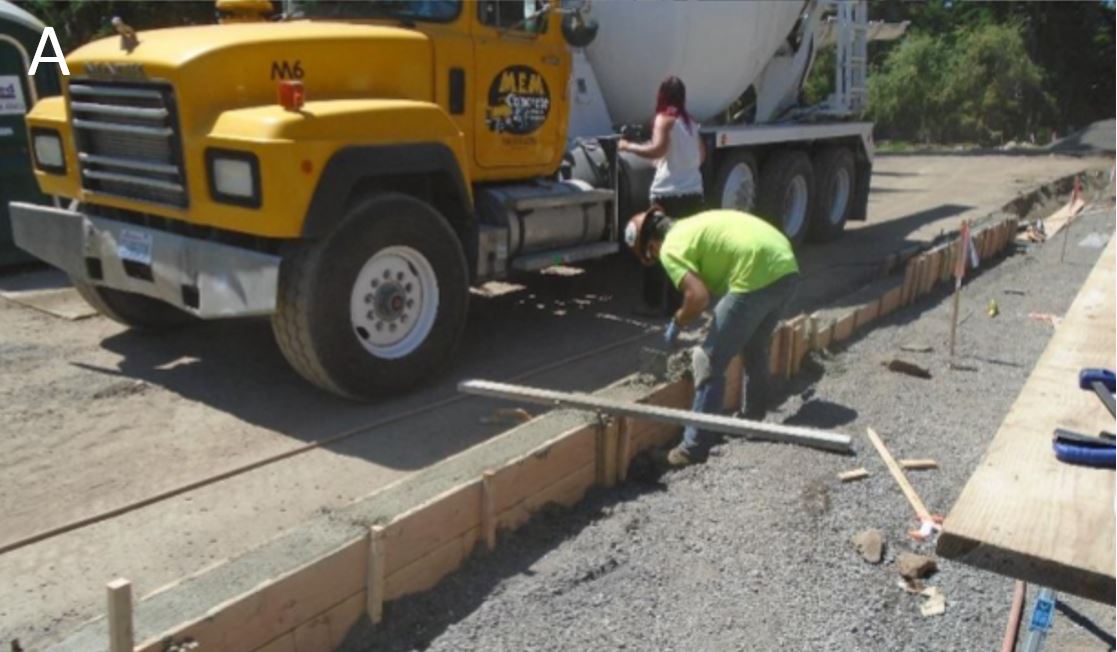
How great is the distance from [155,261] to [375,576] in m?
3.07

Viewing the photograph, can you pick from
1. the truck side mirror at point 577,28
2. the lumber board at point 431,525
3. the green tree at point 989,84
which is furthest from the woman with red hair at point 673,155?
the green tree at point 989,84

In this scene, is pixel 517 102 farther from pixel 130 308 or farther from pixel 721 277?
pixel 130 308

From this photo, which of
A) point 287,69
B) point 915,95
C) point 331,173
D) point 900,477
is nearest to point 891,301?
point 900,477

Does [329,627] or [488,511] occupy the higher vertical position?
[488,511]

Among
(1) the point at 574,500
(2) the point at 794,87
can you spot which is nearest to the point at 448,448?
(1) the point at 574,500

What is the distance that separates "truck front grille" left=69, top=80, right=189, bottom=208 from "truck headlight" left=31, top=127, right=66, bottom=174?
0.36 meters

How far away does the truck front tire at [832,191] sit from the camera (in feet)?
37.4

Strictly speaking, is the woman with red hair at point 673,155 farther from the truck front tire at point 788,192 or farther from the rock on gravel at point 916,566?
the rock on gravel at point 916,566

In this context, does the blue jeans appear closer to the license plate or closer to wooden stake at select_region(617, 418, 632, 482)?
wooden stake at select_region(617, 418, 632, 482)

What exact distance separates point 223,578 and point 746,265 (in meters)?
2.99

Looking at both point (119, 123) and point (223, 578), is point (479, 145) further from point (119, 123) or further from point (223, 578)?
point (223, 578)

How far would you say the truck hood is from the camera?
5.21m

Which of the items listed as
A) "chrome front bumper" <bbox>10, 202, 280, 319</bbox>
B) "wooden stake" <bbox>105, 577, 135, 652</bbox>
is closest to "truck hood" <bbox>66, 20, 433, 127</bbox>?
"chrome front bumper" <bbox>10, 202, 280, 319</bbox>

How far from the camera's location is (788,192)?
417 inches
